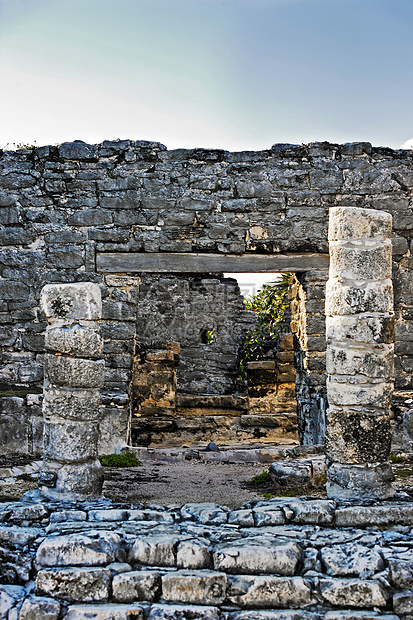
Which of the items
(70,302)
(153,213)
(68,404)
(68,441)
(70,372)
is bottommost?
(68,441)

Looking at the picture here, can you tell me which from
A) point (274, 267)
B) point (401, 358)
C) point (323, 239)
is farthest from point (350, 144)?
point (401, 358)

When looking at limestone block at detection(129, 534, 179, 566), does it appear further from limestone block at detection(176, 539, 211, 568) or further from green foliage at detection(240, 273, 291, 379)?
green foliage at detection(240, 273, 291, 379)

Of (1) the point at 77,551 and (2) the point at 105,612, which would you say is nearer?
(2) the point at 105,612

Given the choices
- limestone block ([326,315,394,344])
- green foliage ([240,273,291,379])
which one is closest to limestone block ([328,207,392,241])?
limestone block ([326,315,394,344])

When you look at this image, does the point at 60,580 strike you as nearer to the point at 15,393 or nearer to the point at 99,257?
the point at 15,393

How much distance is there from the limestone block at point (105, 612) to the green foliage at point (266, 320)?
353 inches

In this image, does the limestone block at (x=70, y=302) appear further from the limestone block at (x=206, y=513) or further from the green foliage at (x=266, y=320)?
the green foliage at (x=266, y=320)

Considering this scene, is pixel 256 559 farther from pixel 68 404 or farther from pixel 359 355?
pixel 68 404

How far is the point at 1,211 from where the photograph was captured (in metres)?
7.45

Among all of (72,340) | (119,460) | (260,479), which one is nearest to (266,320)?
(119,460)

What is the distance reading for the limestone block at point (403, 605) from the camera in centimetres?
347

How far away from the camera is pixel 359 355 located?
4652 mm

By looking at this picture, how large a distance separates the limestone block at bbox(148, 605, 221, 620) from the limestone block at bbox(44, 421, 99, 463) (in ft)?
5.05

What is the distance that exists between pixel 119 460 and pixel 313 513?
2808mm
